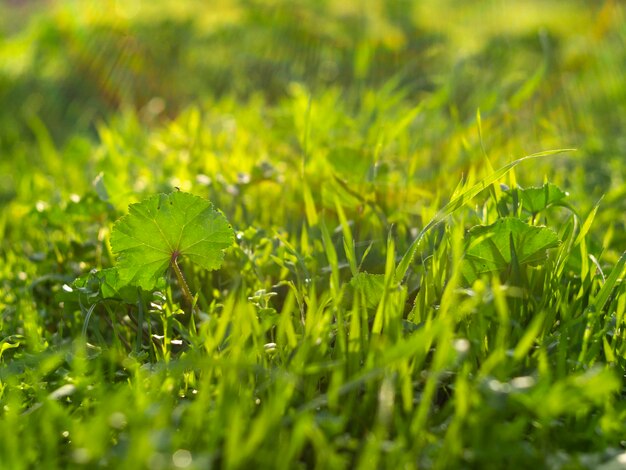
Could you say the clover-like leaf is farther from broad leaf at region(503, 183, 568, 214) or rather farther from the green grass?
broad leaf at region(503, 183, 568, 214)

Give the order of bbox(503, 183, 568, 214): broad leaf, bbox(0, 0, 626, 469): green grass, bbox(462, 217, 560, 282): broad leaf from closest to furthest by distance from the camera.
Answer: bbox(0, 0, 626, 469): green grass < bbox(462, 217, 560, 282): broad leaf < bbox(503, 183, 568, 214): broad leaf

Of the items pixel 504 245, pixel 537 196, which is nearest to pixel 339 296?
pixel 504 245

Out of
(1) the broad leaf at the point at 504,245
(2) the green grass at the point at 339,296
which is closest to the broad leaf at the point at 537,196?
(2) the green grass at the point at 339,296

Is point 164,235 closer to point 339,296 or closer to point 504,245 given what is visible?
point 339,296

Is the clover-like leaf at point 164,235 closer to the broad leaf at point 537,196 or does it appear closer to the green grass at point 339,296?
the green grass at point 339,296

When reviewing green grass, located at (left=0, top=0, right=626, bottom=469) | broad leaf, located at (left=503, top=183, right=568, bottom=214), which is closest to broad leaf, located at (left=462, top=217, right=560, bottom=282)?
green grass, located at (left=0, top=0, right=626, bottom=469)
